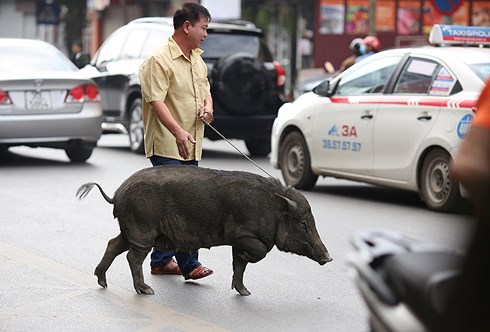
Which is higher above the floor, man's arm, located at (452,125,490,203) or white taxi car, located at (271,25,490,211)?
man's arm, located at (452,125,490,203)

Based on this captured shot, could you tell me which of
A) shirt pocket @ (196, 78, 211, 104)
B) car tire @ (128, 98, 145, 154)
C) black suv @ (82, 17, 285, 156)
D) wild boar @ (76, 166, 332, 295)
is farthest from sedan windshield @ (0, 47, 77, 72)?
wild boar @ (76, 166, 332, 295)

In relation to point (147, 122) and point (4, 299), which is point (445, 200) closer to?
point (147, 122)

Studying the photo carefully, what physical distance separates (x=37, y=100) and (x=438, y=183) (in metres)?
5.76

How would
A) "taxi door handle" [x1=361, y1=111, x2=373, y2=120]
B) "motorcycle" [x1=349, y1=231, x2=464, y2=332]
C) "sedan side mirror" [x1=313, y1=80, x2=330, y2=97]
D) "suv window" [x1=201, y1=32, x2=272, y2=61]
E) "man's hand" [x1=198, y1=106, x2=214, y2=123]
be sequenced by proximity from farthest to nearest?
"suv window" [x1=201, y1=32, x2=272, y2=61], "sedan side mirror" [x1=313, y1=80, x2=330, y2=97], "taxi door handle" [x1=361, y1=111, x2=373, y2=120], "man's hand" [x1=198, y1=106, x2=214, y2=123], "motorcycle" [x1=349, y1=231, x2=464, y2=332]

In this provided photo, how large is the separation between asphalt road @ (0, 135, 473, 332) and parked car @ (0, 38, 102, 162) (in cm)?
199

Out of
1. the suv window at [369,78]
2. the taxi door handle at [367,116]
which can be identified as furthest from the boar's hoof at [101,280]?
the suv window at [369,78]

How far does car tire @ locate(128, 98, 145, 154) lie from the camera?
16.0m

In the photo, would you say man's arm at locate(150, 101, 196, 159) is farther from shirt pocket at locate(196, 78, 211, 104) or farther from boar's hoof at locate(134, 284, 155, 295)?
boar's hoof at locate(134, 284, 155, 295)

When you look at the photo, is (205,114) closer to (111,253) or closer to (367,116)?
(111,253)

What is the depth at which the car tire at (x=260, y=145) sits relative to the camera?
16.5 meters

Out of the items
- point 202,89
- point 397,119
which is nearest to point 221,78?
point 397,119

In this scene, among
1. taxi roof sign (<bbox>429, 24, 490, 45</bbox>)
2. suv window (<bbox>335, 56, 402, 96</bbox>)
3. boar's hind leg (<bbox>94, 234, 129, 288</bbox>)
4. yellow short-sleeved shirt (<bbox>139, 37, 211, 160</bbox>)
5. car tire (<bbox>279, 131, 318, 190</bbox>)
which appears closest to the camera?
boar's hind leg (<bbox>94, 234, 129, 288</bbox>)

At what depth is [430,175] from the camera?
1048cm

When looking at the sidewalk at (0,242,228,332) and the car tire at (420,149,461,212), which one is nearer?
the sidewalk at (0,242,228,332)
